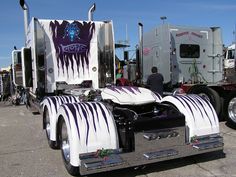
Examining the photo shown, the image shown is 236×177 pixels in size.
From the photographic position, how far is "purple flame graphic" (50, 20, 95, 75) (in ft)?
29.8

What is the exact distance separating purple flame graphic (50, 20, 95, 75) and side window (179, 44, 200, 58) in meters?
3.55

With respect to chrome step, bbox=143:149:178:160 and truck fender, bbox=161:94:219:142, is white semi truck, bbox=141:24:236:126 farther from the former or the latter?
chrome step, bbox=143:149:178:160

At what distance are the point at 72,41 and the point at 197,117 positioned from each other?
502 cm

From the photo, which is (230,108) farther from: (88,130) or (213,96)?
(88,130)

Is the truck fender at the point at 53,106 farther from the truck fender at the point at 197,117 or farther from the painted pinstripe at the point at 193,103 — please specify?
the painted pinstripe at the point at 193,103

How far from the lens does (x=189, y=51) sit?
1165 cm

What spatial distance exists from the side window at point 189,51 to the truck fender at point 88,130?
7261mm

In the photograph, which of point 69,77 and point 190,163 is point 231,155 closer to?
point 190,163

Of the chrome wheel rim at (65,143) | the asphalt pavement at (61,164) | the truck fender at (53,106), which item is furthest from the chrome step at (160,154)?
the truck fender at (53,106)

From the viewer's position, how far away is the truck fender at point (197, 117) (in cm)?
507

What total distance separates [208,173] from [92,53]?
558cm

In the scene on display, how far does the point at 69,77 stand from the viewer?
30.5ft

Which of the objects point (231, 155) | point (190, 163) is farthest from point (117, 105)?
point (231, 155)

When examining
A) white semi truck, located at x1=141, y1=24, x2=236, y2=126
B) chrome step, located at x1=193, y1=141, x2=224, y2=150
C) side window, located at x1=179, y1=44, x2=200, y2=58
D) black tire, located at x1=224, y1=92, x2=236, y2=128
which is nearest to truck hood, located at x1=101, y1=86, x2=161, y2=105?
chrome step, located at x1=193, y1=141, x2=224, y2=150
